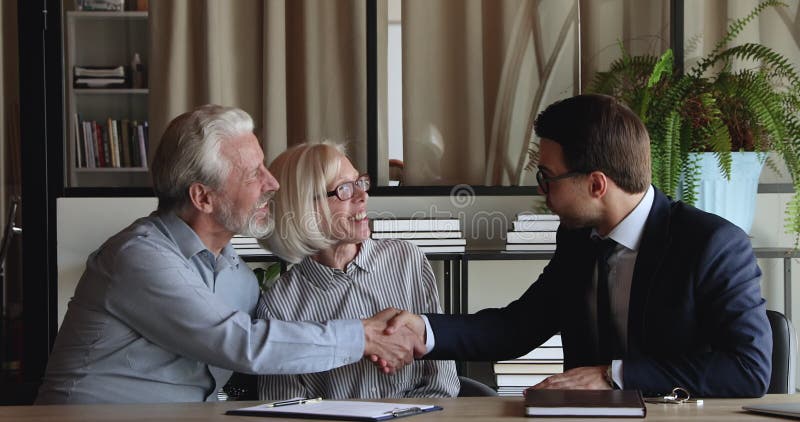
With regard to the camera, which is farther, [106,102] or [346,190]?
[106,102]

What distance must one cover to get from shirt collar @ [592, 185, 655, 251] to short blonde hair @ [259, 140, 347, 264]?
70cm

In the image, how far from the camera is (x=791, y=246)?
416cm

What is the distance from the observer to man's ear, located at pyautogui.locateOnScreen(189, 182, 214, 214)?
90.0 inches

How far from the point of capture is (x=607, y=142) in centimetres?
218

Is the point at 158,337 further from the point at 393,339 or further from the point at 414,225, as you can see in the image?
the point at 414,225

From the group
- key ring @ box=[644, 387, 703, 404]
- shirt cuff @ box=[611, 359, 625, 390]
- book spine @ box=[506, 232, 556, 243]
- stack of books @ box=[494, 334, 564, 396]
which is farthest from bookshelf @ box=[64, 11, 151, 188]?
key ring @ box=[644, 387, 703, 404]

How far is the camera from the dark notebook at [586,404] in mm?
1627

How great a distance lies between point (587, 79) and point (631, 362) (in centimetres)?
242

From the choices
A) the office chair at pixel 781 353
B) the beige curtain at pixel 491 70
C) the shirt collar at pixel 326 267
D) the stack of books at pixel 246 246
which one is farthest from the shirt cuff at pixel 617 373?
the beige curtain at pixel 491 70

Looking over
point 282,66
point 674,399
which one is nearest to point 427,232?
point 282,66

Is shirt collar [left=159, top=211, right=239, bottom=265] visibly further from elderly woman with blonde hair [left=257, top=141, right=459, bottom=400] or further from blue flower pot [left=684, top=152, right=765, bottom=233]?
blue flower pot [left=684, top=152, right=765, bottom=233]

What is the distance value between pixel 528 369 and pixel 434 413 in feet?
6.51

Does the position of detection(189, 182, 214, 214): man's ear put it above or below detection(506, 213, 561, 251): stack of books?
above

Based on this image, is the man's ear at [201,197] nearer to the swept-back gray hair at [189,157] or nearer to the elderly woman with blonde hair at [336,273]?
the swept-back gray hair at [189,157]
